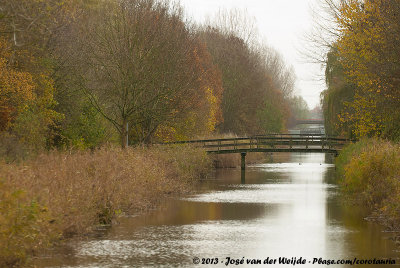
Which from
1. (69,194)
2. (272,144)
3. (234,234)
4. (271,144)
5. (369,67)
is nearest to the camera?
(69,194)

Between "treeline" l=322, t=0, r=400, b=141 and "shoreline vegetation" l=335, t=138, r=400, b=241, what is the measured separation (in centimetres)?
230

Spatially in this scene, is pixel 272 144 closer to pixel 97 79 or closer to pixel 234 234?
pixel 97 79

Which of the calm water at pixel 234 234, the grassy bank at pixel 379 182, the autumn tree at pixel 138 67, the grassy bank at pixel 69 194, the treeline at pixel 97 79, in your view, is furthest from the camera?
the autumn tree at pixel 138 67

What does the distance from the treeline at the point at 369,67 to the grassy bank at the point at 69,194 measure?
32.6 ft

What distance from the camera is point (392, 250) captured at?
52.0ft

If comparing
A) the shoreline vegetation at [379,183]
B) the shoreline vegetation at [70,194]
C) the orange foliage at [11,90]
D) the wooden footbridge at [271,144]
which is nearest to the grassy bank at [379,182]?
the shoreline vegetation at [379,183]

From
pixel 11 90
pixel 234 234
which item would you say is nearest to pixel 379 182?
pixel 234 234

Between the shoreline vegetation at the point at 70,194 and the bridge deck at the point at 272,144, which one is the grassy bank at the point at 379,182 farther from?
the bridge deck at the point at 272,144

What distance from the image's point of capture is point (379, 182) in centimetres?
2327

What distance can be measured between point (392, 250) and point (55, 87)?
2458cm

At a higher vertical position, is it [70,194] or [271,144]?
[271,144]

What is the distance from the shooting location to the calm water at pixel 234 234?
48.7 ft

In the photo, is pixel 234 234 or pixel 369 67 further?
pixel 369 67

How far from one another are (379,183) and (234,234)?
7536 mm
